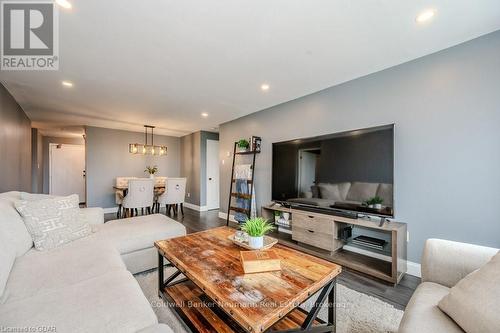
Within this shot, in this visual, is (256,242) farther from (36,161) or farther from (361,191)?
(36,161)

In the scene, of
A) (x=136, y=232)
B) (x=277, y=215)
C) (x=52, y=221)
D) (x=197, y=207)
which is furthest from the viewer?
(x=197, y=207)

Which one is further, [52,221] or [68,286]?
[52,221]

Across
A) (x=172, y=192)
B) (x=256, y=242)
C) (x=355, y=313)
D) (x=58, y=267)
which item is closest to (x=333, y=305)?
(x=355, y=313)

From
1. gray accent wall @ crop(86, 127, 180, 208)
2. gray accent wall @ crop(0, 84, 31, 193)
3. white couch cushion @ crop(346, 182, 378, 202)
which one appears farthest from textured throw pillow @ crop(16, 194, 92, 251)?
gray accent wall @ crop(86, 127, 180, 208)

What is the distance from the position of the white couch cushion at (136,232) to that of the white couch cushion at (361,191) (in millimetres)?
2108

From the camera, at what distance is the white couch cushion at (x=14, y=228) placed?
143 cm

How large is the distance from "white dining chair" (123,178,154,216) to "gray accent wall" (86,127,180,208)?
1.59m

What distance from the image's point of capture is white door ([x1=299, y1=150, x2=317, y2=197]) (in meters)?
2.97

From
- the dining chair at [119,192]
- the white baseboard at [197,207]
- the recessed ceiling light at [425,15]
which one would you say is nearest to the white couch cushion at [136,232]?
the dining chair at [119,192]

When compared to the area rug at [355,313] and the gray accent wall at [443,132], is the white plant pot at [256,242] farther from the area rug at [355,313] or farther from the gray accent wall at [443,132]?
the gray accent wall at [443,132]

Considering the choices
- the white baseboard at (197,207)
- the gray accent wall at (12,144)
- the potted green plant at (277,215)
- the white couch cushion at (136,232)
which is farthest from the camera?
the white baseboard at (197,207)

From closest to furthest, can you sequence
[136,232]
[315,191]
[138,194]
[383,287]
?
[383,287], [136,232], [315,191], [138,194]

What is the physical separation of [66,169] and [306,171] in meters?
7.71

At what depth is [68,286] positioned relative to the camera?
115 centimetres
